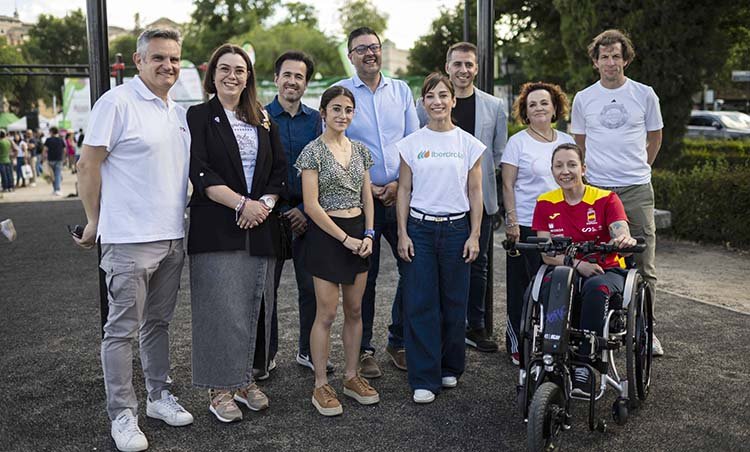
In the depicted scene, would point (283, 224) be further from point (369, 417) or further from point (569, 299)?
point (569, 299)

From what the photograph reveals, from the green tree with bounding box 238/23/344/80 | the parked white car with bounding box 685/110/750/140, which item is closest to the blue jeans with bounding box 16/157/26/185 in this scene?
the parked white car with bounding box 685/110/750/140

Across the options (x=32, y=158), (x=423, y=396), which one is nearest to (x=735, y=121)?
(x=32, y=158)

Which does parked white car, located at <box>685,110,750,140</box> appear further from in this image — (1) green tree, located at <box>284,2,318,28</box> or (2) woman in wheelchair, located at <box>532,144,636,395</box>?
(1) green tree, located at <box>284,2,318,28</box>

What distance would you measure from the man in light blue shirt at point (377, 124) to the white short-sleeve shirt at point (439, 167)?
397 mm

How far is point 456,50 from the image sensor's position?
16.8 ft

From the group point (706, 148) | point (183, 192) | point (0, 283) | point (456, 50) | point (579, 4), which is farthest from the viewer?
point (706, 148)

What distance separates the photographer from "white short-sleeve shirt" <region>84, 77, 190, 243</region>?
381 centimetres

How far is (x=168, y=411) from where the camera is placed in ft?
13.9

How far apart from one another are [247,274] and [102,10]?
6.00ft

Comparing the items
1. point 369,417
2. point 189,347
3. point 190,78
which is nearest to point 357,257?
point 369,417

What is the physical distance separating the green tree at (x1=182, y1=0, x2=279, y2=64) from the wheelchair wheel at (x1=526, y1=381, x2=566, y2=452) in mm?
70535

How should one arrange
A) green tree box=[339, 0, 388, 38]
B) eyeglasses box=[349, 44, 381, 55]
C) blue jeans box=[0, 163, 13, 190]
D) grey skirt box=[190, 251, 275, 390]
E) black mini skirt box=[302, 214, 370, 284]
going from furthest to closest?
green tree box=[339, 0, 388, 38] → blue jeans box=[0, 163, 13, 190] → eyeglasses box=[349, 44, 381, 55] → black mini skirt box=[302, 214, 370, 284] → grey skirt box=[190, 251, 275, 390]

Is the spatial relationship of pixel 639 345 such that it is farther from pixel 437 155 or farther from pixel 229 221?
pixel 229 221

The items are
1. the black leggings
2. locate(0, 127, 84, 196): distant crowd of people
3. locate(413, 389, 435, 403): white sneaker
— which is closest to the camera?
the black leggings
